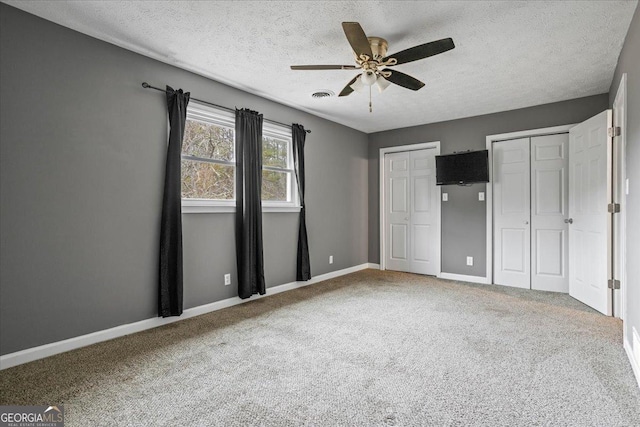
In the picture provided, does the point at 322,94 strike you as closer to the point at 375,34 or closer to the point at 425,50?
the point at 375,34

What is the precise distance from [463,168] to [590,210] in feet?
5.54

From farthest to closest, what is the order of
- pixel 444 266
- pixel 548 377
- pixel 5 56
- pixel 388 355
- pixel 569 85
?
1. pixel 444 266
2. pixel 569 85
3. pixel 388 355
4. pixel 5 56
5. pixel 548 377

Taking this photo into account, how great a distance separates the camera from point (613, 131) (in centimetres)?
344

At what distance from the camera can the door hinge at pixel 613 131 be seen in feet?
11.0

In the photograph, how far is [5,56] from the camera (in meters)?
2.37

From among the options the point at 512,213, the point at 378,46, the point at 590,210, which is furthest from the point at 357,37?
the point at 512,213

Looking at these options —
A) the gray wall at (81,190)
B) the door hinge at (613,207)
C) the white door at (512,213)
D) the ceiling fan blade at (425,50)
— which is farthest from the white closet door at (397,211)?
the ceiling fan blade at (425,50)

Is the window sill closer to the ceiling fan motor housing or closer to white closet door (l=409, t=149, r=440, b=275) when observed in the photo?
the ceiling fan motor housing

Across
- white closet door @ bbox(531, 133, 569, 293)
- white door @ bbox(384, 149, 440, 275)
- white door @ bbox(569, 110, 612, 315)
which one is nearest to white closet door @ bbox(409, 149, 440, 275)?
white door @ bbox(384, 149, 440, 275)

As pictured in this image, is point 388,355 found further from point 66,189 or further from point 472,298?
point 66,189

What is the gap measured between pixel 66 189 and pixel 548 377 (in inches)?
145

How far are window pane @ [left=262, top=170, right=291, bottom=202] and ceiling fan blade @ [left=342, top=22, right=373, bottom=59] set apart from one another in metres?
2.29

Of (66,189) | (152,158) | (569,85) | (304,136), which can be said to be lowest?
(66,189)

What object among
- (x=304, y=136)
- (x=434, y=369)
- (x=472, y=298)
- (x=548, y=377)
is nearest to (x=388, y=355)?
(x=434, y=369)
